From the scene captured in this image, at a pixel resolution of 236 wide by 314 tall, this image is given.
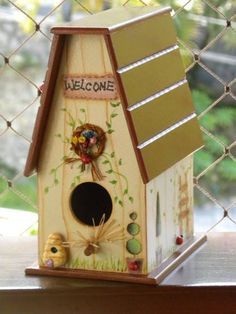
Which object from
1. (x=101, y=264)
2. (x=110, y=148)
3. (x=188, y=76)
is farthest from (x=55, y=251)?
(x=188, y=76)

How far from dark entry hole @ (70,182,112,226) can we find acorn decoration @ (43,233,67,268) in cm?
4

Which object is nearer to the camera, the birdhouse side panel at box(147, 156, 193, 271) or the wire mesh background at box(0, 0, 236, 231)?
the birdhouse side panel at box(147, 156, 193, 271)

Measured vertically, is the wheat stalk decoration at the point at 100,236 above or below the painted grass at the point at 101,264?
above

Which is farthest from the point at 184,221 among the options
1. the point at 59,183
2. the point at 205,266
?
the point at 59,183

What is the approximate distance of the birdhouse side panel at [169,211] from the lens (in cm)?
129

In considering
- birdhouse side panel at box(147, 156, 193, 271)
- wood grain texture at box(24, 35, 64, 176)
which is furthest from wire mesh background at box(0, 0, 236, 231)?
wood grain texture at box(24, 35, 64, 176)

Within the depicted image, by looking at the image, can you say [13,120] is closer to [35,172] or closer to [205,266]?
[35,172]

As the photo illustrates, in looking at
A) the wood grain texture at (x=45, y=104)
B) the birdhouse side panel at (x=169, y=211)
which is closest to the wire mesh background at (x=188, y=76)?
the birdhouse side panel at (x=169, y=211)

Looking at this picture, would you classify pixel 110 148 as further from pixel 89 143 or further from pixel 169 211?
pixel 169 211

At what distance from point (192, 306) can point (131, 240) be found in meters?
0.13

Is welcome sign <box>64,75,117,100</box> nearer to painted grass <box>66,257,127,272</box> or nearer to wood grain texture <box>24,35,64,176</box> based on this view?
wood grain texture <box>24,35,64,176</box>

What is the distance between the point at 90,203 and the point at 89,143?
11 centimetres

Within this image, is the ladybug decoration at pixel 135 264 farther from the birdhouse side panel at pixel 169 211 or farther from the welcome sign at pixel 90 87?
the welcome sign at pixel 90 87

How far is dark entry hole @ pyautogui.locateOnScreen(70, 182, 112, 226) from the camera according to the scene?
4.28 ft
